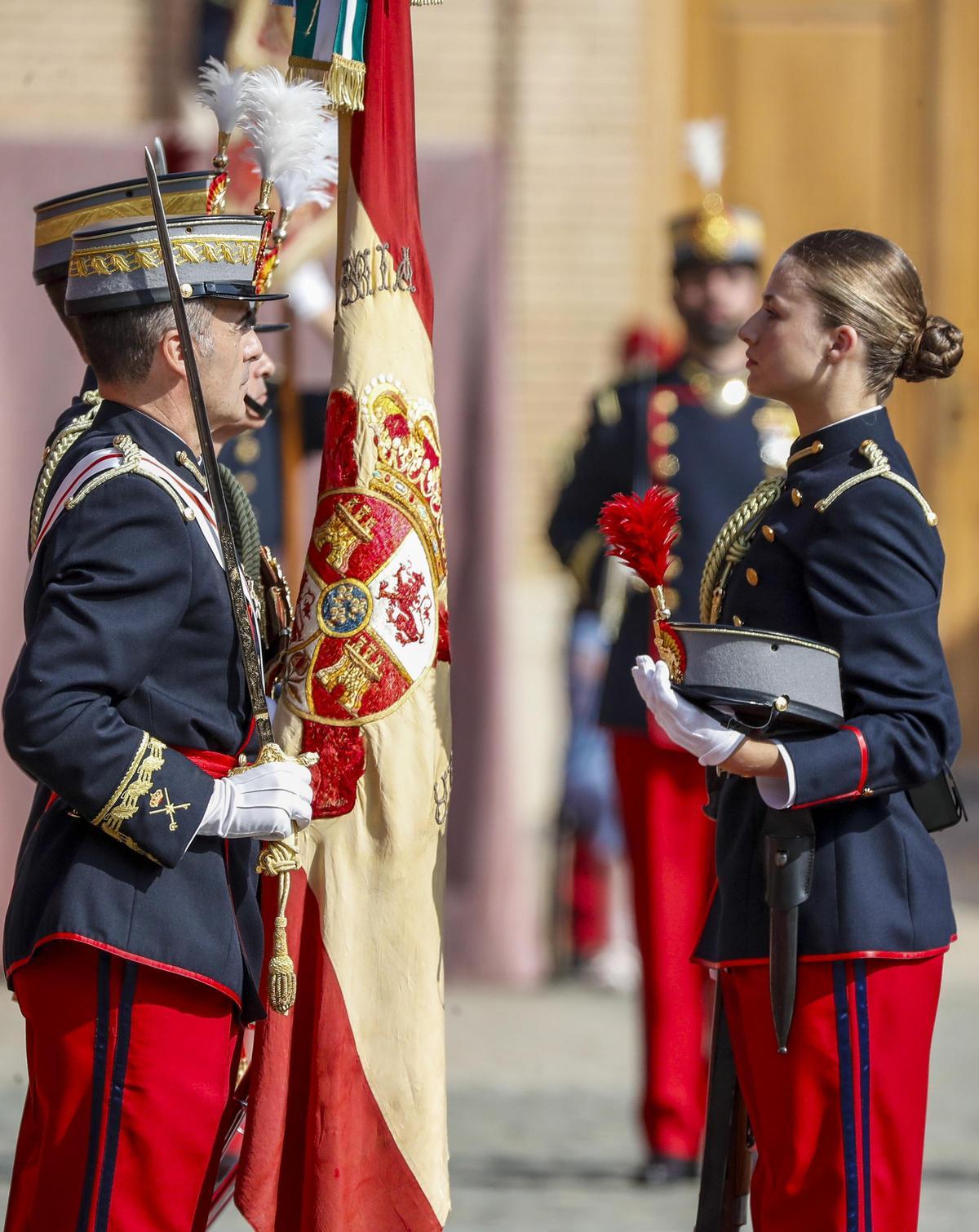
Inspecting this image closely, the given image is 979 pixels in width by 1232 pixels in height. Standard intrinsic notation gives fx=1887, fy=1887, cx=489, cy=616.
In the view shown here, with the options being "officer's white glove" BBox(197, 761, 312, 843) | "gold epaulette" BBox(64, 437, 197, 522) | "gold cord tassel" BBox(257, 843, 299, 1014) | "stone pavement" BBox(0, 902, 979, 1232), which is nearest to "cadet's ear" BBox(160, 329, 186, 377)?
"gold epaulette" BBox(64, 437, 197, 522)

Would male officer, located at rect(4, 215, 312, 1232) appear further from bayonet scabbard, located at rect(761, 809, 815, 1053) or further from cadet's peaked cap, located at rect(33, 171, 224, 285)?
bayonet scabbard, located at rect(761, 809, 815, 1053)

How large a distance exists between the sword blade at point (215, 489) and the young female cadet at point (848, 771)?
522 millimetres

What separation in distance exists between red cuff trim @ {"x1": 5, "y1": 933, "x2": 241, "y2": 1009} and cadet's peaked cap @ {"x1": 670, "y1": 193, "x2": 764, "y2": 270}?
8.73 feet

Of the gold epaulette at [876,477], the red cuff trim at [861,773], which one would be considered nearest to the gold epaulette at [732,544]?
the gold epaulette at [876,477]

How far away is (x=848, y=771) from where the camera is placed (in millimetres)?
2506

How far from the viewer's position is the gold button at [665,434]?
4492 millimetres

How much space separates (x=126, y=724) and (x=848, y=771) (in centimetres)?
95

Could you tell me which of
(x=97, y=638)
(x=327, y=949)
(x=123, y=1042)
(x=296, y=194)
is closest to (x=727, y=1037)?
(x=327, y=949)

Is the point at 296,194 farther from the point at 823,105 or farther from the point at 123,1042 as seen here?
the point at 823,105

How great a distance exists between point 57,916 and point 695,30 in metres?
7.02

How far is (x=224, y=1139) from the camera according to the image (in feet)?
8.64

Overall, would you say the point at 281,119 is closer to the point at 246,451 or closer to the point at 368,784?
the point at 368,784

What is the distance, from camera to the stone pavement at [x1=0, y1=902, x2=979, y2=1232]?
4.04 metres

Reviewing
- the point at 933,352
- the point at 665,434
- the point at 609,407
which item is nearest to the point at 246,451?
the point at 609,407
